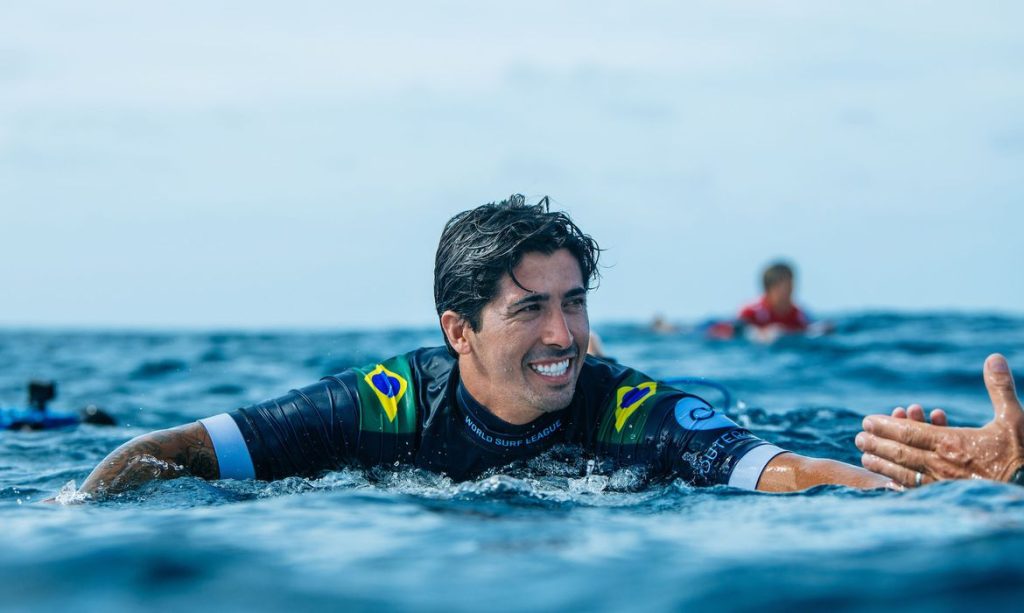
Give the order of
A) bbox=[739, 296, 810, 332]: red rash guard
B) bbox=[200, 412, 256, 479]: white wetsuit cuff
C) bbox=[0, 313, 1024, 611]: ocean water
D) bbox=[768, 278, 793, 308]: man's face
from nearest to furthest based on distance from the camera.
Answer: bbox=[0, 313, 1024, 611]: ocean water → bbox=[200, 412, 256, 479]: white wetsuit cuff → bbox=[768, 278, 793, 308]: man's face → bbox=[739, 296, 810, 332]: red rash guard

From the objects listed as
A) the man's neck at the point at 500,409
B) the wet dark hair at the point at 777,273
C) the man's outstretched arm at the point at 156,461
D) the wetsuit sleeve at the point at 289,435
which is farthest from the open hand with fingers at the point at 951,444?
the wet dark hair at the point at 777,273

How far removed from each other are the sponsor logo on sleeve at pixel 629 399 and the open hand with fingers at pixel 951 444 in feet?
3.55

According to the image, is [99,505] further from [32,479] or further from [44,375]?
[44,375]

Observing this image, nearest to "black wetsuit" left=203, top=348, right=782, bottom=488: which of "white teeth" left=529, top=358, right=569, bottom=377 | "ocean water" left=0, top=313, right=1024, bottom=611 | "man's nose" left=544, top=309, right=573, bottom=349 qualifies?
"ocean water" left=0, top=313, right=1024, bottom=611

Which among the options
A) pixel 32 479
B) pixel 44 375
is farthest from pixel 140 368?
pixel 32 479

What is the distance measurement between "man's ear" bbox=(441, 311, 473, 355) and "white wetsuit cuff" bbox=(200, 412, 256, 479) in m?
1.02

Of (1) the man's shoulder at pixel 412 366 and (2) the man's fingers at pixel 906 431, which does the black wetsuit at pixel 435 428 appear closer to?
(1) the man's shoulder at pixel 412 366

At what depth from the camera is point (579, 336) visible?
184 inches

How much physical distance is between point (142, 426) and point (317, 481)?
4.79m

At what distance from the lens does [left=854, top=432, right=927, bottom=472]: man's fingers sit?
3.98 meters

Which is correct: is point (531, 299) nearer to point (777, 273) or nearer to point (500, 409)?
point (500, 409)

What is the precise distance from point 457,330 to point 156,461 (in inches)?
55.1

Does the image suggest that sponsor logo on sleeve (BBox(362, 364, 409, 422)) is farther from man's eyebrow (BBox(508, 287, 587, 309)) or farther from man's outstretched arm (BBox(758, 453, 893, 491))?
man's outstretched arm (BBox(758, 453, 893, 491))

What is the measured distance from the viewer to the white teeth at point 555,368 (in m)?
4.68
